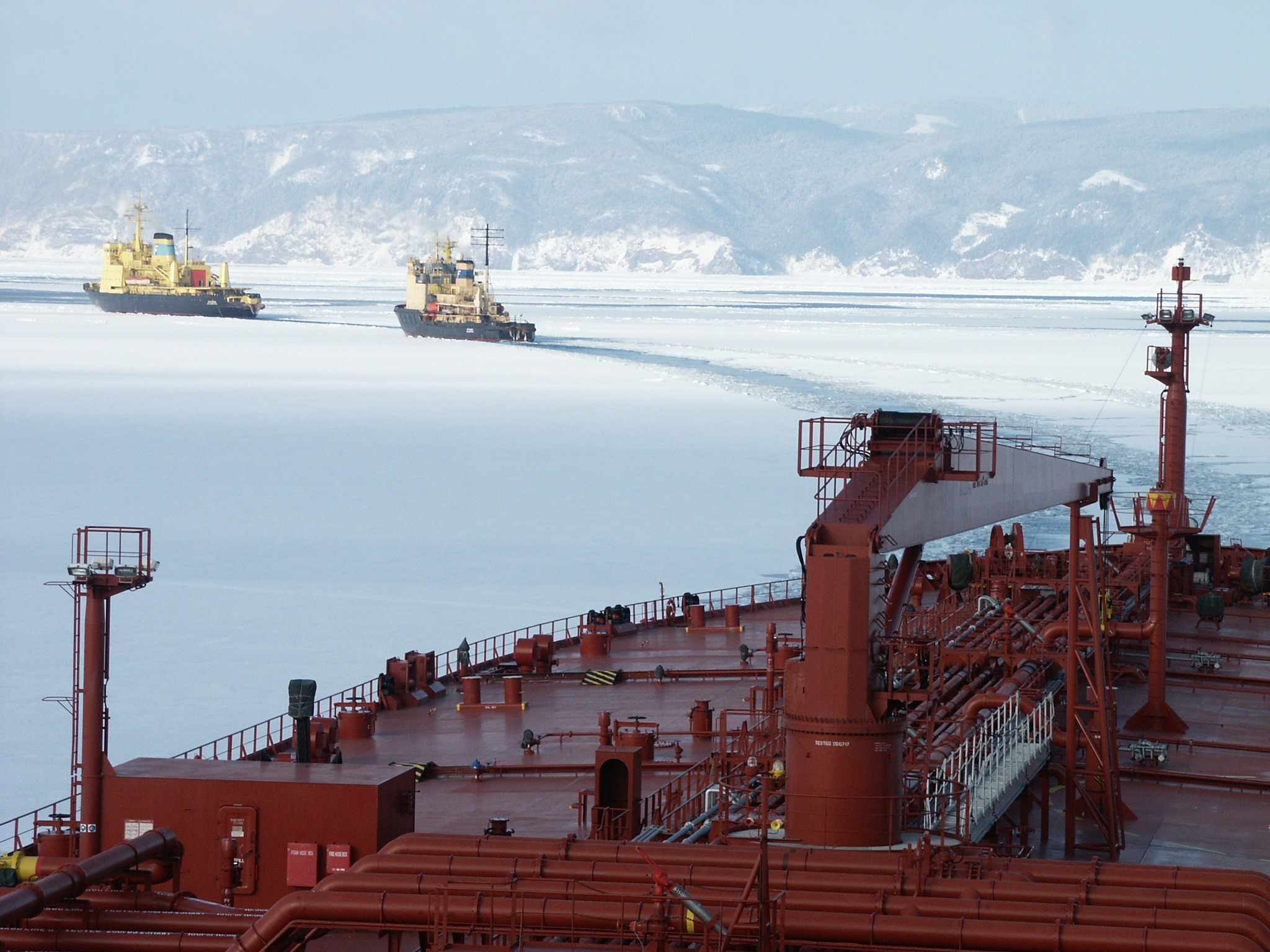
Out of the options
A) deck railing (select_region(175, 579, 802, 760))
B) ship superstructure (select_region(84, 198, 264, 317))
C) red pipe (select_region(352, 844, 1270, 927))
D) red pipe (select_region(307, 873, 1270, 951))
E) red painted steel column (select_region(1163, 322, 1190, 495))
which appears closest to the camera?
red pipe (select_region(307, 873, 1270, 951))

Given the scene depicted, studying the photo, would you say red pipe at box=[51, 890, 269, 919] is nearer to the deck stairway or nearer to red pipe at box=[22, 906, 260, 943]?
red pipe at box=[22, 906, 260, 943]

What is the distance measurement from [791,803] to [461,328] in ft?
356

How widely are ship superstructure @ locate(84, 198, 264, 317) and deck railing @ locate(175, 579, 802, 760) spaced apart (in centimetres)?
10244

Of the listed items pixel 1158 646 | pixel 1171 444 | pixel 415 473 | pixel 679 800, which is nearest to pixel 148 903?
pixel 679 800

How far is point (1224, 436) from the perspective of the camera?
68.9 meters

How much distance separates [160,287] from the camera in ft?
476

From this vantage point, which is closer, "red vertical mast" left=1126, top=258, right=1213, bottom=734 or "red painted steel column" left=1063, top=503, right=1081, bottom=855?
"red painted steel column" left=1063, top=503, right=1081, bottom=855

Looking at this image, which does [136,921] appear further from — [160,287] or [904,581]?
[160,287]

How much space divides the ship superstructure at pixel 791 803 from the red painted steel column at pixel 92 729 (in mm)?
36

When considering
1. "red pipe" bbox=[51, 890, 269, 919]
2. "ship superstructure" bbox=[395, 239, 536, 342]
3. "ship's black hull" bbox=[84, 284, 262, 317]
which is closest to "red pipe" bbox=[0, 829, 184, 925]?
"red pipe" bbox=[51, 890, 269, 919]

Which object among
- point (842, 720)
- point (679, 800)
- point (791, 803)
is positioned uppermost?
point (842, 720)

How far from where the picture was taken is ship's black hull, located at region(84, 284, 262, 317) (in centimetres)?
14088

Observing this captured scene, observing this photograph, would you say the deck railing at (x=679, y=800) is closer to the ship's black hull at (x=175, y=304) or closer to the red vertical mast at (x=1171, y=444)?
the red vertical mast at (x=1171, y=444)

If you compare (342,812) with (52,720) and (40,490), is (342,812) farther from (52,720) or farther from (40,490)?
(40,490)
